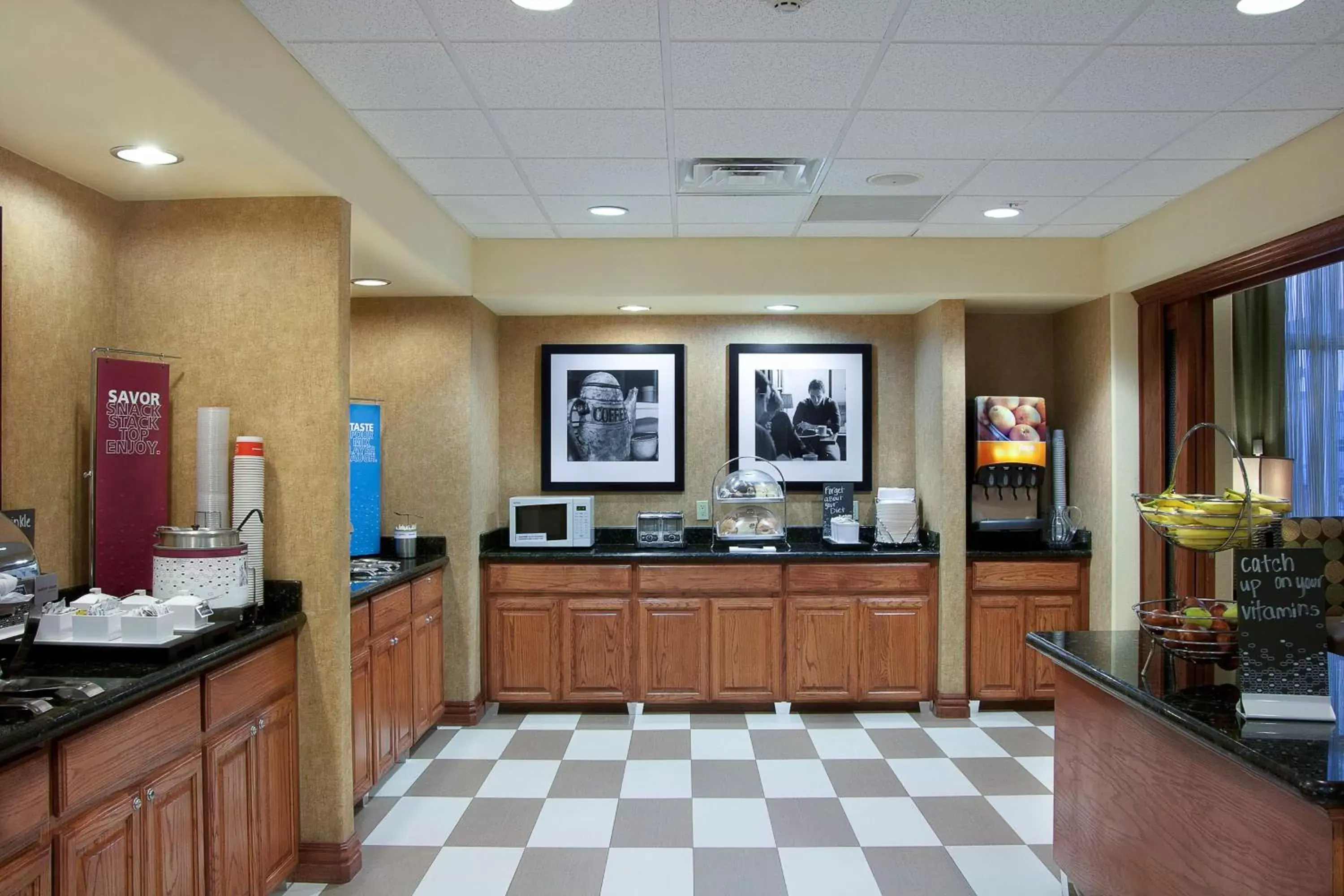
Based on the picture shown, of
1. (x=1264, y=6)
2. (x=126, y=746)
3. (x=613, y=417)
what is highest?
(x=1264, y=6)

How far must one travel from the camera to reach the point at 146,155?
8.50 ft

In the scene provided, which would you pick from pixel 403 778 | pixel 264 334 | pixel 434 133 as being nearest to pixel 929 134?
pixel 434 133

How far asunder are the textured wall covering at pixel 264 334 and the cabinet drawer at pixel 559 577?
1.90 m

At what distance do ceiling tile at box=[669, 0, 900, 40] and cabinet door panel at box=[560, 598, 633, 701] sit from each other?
318 cm

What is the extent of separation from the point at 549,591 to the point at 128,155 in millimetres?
2968

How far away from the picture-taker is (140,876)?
7.07ft

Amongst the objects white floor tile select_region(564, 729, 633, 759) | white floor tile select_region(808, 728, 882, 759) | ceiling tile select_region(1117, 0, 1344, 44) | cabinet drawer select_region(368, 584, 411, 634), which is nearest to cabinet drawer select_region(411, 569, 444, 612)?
cabinet drawer select_region(368, 584, 411, 634)

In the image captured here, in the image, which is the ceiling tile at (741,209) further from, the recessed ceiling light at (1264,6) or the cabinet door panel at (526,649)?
the cabinet door panel at (526,649)

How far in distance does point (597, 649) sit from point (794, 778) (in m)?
1.39

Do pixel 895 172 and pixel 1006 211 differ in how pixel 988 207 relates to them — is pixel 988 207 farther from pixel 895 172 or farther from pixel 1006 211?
pixel 895 172

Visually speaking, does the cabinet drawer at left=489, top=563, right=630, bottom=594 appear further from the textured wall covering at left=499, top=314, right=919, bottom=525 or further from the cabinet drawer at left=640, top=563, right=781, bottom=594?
the textured wall covering at left=499, top=314, right=919, bottom=525

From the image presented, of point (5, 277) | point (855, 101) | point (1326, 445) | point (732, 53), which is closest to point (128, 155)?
point (5, 277)

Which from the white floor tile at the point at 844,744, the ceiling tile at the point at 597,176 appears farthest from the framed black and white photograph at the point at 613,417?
the white floor tile at the point at 844,744

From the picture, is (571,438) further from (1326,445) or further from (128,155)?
(1326,445)
